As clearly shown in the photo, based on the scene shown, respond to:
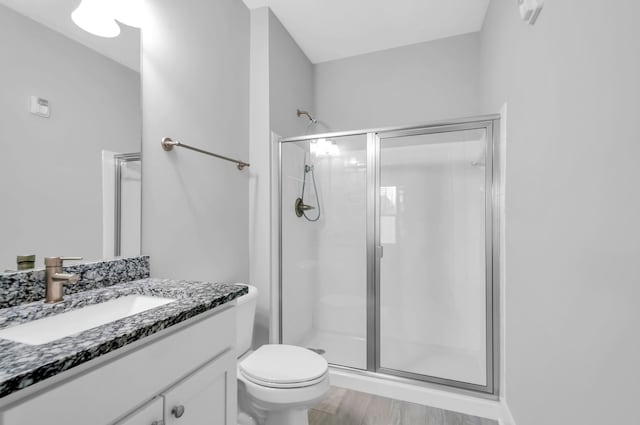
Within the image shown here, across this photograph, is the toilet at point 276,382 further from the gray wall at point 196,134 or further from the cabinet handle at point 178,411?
the cabinet handle at point 178,411

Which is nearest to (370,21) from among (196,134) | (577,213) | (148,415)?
(196,134)

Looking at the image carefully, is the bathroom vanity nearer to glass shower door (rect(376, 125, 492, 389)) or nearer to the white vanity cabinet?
the white vanity cabinet

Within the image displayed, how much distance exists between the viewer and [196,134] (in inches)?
66.4

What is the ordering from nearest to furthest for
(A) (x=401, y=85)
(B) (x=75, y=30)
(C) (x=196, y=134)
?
1. (B) (x=75, y=30)
2. (C) (x=196, y=134)
3. (A) (x=401, y=85)

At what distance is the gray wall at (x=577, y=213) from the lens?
0.69 m

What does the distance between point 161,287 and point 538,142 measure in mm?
1612

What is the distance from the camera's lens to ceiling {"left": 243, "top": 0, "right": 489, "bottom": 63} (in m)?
2.13

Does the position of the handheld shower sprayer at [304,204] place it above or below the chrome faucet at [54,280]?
above

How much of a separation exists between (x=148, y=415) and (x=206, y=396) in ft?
0.77

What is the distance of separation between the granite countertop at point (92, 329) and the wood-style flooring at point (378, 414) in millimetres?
1149

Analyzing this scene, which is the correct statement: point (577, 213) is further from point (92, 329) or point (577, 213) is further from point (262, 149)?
point (262, 149)

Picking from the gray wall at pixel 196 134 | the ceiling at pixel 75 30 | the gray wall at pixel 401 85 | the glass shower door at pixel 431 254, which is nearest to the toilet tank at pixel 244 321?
the gray wall at pixel 196 134

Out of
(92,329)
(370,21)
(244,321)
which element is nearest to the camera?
(92,329)

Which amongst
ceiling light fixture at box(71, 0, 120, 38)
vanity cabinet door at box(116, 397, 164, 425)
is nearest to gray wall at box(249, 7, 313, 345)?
ceiling light fixture at box(71, 0, 120, 38)
